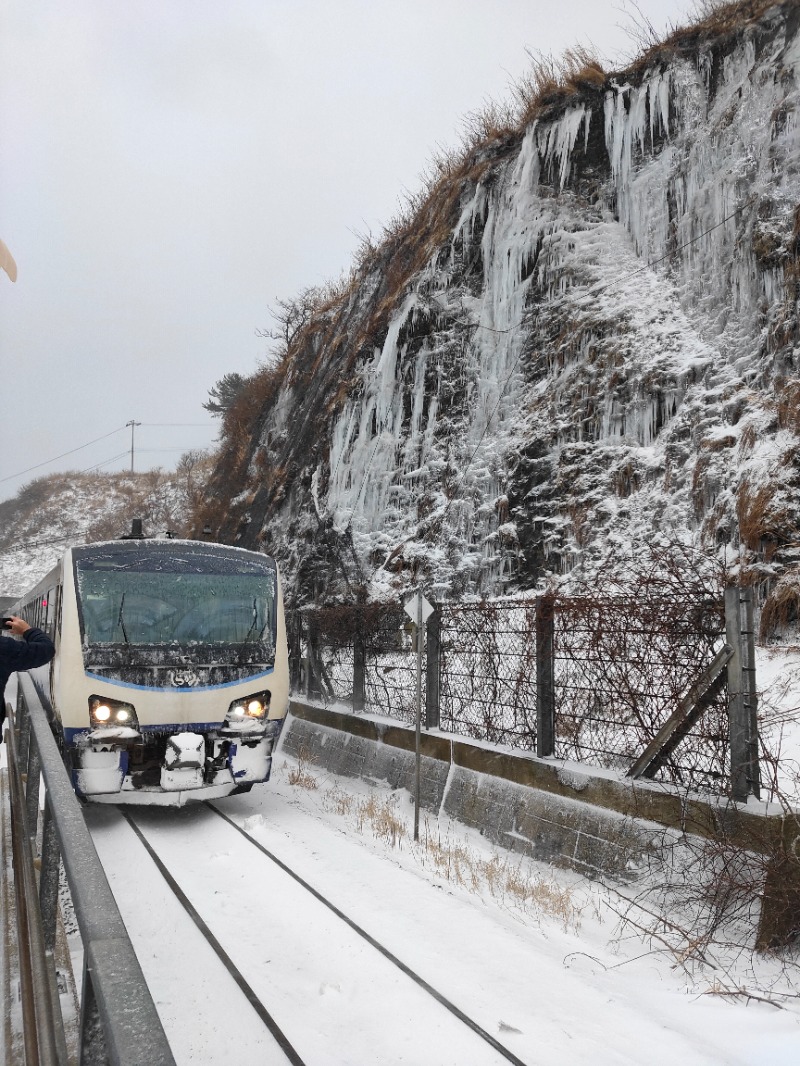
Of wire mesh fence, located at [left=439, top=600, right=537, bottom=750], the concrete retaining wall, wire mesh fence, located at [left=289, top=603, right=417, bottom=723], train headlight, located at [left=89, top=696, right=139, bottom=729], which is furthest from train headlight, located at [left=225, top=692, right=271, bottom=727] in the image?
wire mesh fence, located at [left=289, top=603, right=417, bottom=723]

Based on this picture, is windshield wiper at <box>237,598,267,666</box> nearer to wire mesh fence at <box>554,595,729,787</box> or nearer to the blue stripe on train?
the blue stripe on train

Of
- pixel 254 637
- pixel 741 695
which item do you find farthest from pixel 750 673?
pixel 254 637

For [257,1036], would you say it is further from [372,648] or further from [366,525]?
[366,525]

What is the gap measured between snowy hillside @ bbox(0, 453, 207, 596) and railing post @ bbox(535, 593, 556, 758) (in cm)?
5850

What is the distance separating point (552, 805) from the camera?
7242 millimetres

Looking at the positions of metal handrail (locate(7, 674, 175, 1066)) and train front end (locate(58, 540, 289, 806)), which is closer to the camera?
metal handrail (locate(7, 674, 175, 1066))

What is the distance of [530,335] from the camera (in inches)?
722

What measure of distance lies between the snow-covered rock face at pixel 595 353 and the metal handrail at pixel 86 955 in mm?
11619

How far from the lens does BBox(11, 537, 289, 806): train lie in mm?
7750

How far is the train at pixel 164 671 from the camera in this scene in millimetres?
7750

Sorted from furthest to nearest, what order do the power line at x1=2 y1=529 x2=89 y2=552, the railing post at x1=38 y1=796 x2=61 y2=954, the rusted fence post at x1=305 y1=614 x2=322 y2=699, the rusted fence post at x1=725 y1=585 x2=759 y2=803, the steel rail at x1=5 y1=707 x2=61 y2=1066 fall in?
the power line at x1=2 y1=529 x2=89 y2=552 → the rusted fence post at x1=305 y1=614 x2=322 y2=699 → the rusted fence post at x1=725 y1=585 x2=759 y2=803 → the railing post at x1=38 y1=796 x2=61 y2=954 → the steel rail at x1=5 y1=707 x2=61 y2=1066

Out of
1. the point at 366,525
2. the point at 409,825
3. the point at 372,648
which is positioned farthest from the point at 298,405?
the point at 409,825

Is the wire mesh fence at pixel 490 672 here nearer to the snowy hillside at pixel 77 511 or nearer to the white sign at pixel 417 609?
the white sign at pixel 417 609

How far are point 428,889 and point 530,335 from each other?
14336 millimetres
